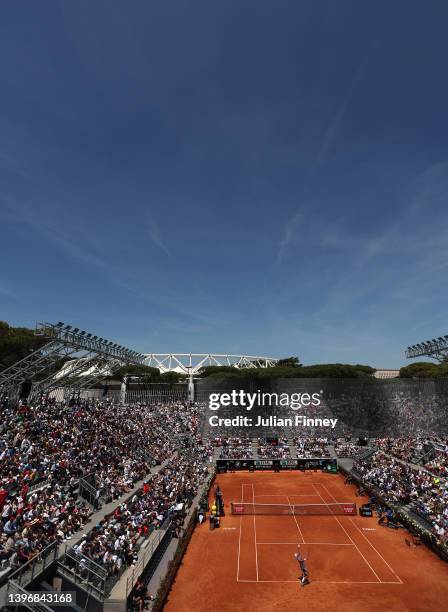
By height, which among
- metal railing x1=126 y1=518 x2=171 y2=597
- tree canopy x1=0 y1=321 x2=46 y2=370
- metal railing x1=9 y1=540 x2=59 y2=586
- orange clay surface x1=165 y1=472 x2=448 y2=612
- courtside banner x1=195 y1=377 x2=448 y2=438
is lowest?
orange clay surface x1=165 y1=472 x2=448 y2=612

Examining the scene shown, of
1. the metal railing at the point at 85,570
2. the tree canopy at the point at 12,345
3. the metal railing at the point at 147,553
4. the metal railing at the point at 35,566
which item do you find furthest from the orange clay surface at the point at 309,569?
the tree canopy at the point at 12,345

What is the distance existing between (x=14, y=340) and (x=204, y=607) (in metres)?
61.2

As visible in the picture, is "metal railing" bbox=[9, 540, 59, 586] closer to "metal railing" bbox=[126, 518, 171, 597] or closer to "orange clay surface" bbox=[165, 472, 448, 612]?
"metal railing" bbox=[126, 518, 171, 597]

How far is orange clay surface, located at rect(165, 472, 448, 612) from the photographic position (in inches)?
798

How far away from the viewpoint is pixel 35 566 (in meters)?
17.9

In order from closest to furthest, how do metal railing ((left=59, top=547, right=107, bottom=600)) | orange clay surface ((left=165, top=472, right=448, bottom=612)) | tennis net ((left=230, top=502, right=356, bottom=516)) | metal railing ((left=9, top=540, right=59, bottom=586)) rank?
metal railing ((left=9, top=540, right=59, bottom=586))
metal railing ((left=59, top=547, right=107, bottom=600))
orange clay surface ((left=165, top=472, right=448, bottom=612))
tennis net ((left=230, top=502, right=356, bottom=516))

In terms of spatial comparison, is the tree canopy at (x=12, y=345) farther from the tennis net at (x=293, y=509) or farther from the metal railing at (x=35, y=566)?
the metal railing at (x=35, y=566)

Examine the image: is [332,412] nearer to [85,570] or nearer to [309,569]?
[309,569]

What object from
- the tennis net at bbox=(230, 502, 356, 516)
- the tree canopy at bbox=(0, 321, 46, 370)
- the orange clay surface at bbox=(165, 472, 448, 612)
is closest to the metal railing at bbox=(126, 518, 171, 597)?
the orange clay surface at bbox=(165, 472, 448, 612)

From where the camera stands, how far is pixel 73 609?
16656 mm

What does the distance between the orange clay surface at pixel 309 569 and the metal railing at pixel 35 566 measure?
6342 millimetres

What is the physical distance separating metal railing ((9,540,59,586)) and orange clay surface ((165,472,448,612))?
6342mm

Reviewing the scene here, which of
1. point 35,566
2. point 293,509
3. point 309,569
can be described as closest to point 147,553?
point 35,566

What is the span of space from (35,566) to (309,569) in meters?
15.4
